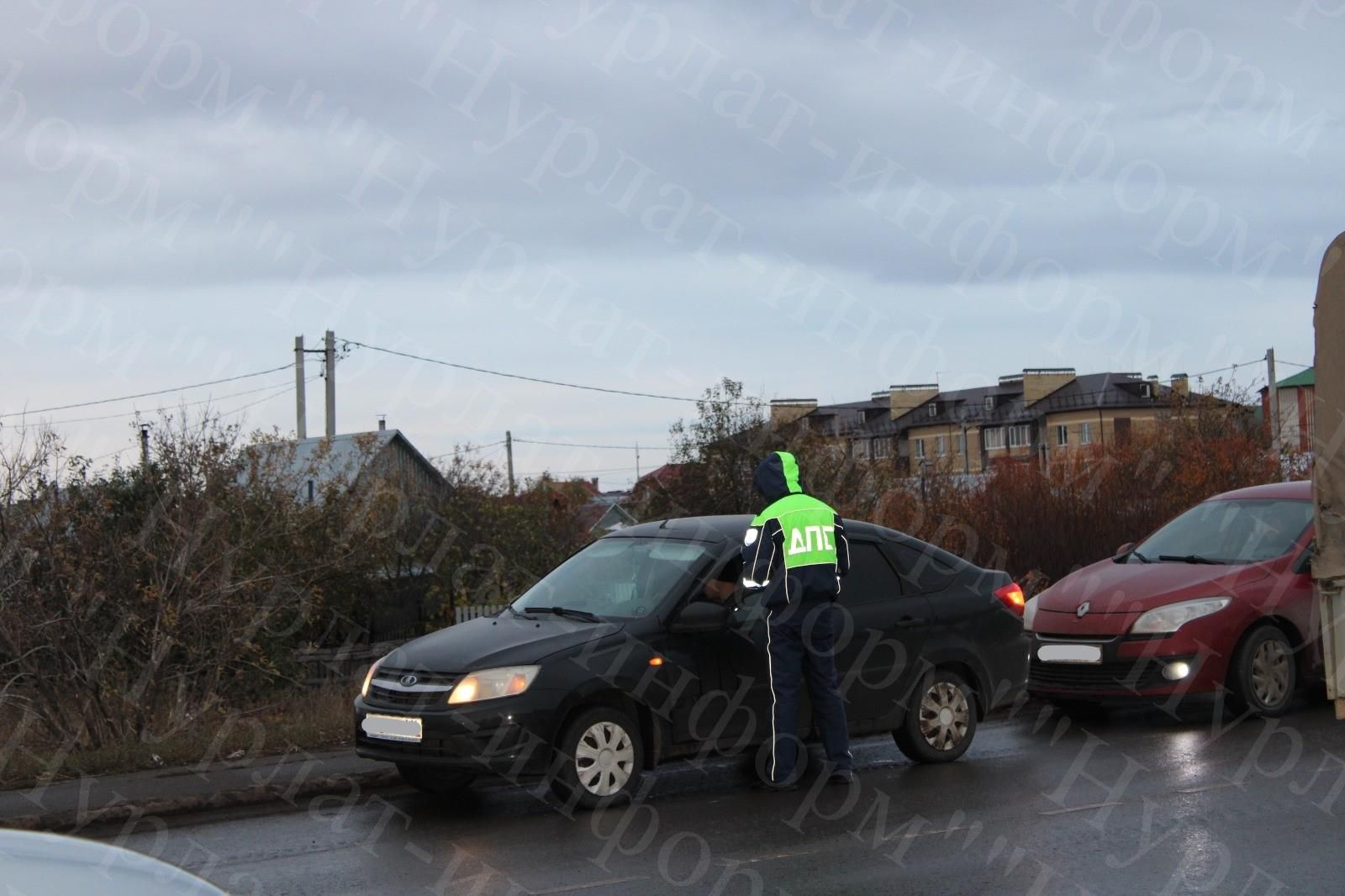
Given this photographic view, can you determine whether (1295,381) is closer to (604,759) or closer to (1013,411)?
(1013,411)

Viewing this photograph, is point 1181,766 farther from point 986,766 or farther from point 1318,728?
point 1318,728

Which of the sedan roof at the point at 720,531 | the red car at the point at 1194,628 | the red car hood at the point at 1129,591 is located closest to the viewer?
the sedan roof at the point at 720,531

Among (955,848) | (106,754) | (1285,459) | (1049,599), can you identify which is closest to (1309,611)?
(1049,599)

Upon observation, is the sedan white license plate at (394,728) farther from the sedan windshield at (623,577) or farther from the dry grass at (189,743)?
the dry grass at (189,743)

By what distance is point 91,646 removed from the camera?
11.3 m

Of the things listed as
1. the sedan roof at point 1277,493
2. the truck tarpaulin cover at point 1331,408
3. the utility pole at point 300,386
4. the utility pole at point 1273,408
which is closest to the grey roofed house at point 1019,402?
the utility pole at point 1273,408

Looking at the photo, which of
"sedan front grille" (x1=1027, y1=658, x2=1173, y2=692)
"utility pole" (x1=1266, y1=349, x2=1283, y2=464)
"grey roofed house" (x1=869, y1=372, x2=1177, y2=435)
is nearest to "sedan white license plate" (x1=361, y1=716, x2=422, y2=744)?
"sedan front grille" (x1=1027, y1=658, x2=1173, y2=692)

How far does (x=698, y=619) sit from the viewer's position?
8750mm

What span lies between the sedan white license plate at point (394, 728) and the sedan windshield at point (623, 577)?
138 centimetres

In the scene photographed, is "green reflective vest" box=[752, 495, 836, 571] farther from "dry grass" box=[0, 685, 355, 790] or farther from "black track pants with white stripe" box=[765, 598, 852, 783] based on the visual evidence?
"dry grass" box=[0, 685, 355, 790]

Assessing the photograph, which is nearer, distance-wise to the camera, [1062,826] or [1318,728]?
[1062,826]

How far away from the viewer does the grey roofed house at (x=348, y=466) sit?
1722cm

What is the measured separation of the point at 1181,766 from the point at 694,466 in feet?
63.6

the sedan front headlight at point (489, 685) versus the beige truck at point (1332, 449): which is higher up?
the beige truck at point (1332, 449)
